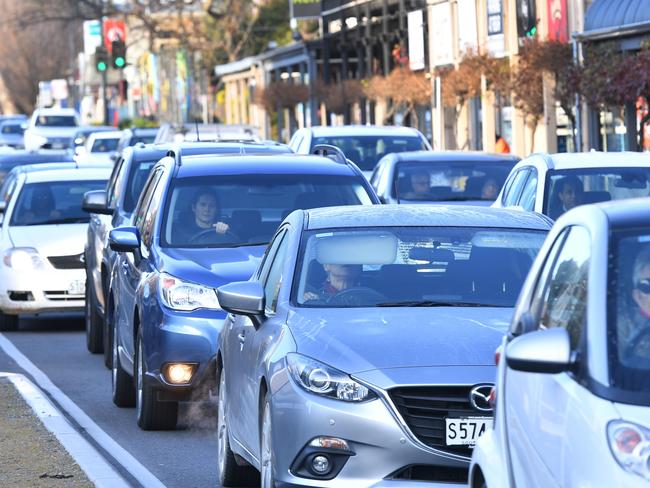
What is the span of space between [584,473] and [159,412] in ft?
23.1

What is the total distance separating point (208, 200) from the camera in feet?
39.7

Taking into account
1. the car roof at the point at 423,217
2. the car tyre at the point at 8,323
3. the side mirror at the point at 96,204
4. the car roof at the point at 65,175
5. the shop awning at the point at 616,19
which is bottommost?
the car tyre at the point at 8,323

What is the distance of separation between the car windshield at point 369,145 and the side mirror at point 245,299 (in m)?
16.6

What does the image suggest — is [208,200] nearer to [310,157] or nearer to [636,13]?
[310,157]

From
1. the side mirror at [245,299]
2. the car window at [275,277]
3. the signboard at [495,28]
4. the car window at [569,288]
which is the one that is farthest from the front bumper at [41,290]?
the signboard at [495,28]

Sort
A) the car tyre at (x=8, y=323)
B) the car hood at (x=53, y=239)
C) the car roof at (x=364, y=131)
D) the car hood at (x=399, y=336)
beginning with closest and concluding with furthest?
the car hood at (x=399, y=336)
the car hood at (x=53, y=239)
the car tyre at (x=8, y=323)
the car roof at (x=364, y=131)

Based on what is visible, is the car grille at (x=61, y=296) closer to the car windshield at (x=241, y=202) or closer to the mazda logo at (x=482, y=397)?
the car windshield at (x=241, y=202)

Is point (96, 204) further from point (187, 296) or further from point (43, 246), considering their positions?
point (187, 296)

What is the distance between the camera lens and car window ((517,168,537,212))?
47.0 ft

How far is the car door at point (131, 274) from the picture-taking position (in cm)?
1211

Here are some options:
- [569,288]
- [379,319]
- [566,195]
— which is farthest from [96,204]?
[569,288]

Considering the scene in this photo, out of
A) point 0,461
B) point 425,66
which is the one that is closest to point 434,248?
point 0,461

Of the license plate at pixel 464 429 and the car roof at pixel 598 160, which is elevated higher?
the car roof at pixel 598 160

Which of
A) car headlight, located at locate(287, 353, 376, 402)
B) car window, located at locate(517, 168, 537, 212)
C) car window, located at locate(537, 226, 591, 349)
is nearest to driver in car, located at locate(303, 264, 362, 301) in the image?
car headlight, located at locate(287, 353, 376, 402)
